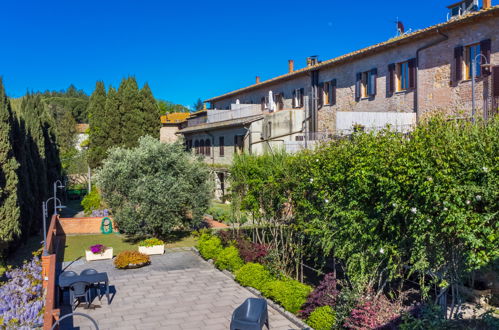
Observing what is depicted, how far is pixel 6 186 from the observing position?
18.1m

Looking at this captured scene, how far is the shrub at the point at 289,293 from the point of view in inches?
476

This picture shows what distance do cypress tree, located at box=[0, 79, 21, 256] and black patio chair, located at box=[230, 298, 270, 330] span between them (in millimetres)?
11663

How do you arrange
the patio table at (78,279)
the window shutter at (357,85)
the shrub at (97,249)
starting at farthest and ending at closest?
the window shutter at (357,85) < the shrub at (97,249) < the patio table at (78,279)

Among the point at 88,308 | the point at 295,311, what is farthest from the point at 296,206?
the point at 88,308

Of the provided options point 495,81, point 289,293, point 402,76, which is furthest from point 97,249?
Answer: point 495,81

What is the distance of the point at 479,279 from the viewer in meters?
12.5

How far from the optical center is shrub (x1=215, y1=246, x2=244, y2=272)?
54.4ft

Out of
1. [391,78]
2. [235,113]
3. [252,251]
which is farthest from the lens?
[235,113]

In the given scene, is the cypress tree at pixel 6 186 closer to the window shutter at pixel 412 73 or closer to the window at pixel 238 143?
the window at pixel 238 143

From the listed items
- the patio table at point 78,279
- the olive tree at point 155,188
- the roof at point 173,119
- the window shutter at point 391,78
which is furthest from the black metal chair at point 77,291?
the roof at point 173,119

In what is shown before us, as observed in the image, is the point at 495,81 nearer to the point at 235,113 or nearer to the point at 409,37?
the point at 409,37

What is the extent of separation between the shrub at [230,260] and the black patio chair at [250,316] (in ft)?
19.8

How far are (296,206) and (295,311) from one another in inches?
124

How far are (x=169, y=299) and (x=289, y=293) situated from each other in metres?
3.94
